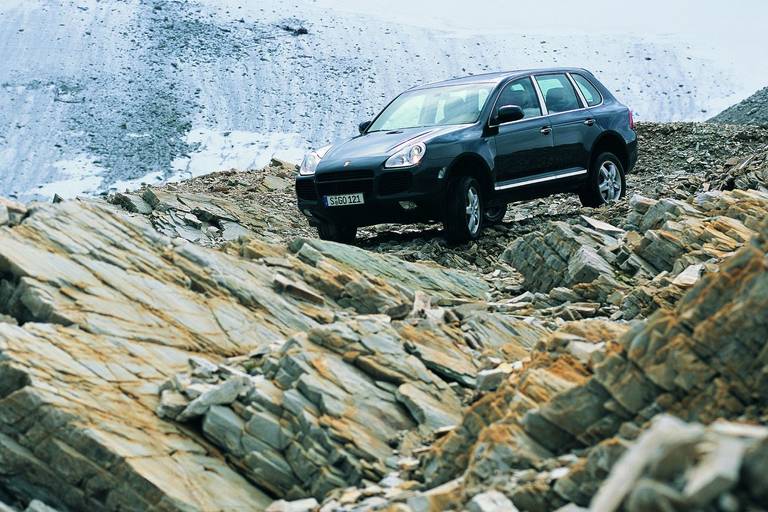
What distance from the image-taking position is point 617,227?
13664 mm

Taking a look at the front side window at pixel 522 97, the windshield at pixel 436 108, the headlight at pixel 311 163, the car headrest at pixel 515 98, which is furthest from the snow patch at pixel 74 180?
the car headrest at pixel 515 98

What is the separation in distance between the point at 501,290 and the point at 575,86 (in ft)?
14.4

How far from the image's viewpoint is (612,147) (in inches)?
635

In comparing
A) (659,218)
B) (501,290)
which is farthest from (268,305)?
(659,218)

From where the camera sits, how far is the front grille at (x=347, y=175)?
13.3 metres

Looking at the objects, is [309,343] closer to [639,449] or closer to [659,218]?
[639,449]

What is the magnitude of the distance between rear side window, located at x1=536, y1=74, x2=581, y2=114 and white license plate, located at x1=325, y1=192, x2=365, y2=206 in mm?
3102

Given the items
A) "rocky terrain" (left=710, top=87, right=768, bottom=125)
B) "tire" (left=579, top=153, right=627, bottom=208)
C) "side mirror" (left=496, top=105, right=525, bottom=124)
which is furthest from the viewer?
"rocky terrain" (left=710, top=87, right=768, bottom=125)

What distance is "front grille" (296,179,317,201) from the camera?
45.3 ft

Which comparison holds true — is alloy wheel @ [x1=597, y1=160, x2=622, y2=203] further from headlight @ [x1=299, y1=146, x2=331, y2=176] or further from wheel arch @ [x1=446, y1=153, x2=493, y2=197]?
headlight @ [x1=299, y1=146, x2=331, y2=176]

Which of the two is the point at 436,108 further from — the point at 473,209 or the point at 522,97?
the point at 473,209

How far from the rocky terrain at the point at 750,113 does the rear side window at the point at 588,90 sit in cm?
1446

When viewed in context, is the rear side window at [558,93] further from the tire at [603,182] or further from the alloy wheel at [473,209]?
the alloy wheel at [473,209]

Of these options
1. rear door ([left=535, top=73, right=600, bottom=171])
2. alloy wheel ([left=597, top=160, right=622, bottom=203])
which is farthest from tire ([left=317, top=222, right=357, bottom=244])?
alloy wheel ([left=597, top=160, right=622, bottom=203])
